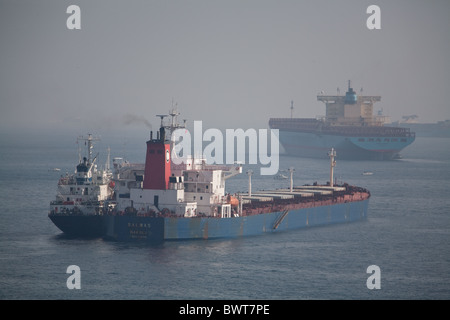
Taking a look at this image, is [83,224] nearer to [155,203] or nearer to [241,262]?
[155,203]

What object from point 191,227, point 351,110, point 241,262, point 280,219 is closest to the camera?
point 241,262

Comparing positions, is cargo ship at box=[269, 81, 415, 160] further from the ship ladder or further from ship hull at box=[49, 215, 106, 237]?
ship hull at box=[49, 215, 106, 237]

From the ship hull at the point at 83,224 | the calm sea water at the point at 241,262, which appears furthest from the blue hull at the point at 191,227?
the calm sea water at the point at 241,262

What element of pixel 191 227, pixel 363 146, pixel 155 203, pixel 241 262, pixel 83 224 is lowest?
pixel 241 262

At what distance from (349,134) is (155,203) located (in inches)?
4489

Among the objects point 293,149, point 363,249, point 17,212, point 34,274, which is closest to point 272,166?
point 293,149

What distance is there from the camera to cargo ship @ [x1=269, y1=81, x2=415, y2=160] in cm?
16788

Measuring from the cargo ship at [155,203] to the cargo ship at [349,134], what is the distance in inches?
4099

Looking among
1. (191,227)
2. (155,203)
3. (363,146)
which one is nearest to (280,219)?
(191,227)

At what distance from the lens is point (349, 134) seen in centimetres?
17025

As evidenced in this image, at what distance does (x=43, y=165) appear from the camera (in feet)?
433

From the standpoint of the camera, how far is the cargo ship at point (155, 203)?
59.8 m

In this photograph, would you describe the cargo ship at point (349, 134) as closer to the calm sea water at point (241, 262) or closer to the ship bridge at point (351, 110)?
the ship bridge at point (351, 110)
